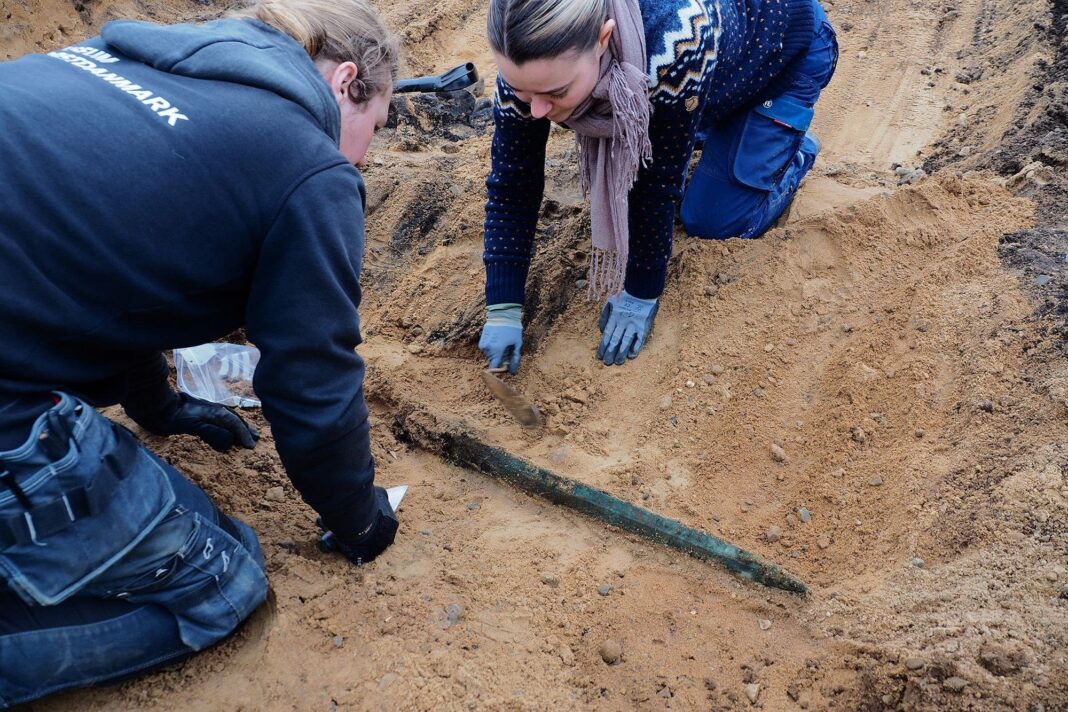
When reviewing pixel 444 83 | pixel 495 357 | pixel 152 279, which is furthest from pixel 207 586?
pixel 444 83

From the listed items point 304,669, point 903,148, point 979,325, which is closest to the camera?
point 304,669

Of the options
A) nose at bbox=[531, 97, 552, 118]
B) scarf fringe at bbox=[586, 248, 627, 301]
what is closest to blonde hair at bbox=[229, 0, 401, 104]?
nose at bbox=[531, 97, 552, 118]

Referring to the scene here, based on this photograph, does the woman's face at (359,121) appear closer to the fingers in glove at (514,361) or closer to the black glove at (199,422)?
the black glove at (199,422)

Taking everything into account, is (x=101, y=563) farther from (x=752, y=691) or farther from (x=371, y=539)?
(x=752, y=691)

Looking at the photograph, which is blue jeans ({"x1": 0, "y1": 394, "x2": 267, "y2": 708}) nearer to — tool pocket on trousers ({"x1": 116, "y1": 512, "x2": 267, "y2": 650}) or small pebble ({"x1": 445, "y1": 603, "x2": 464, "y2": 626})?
tool pocket on trousers ({"x1": 116, "y1": 512, "x2": 267, "y2": 650})

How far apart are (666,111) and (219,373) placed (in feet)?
5.86

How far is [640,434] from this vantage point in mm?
2588

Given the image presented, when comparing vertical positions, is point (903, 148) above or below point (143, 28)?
below

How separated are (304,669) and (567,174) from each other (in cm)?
258

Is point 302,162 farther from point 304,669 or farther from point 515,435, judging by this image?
point 515,435

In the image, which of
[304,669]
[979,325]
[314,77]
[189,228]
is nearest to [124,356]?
[189,228]

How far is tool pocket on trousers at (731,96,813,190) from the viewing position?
3008 millimetres

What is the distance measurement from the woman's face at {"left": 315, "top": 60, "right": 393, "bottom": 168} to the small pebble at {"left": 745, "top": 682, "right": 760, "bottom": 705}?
4.59 ft

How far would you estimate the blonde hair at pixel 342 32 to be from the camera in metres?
1.52
